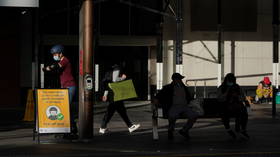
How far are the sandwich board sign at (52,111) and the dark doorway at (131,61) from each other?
62.2ft

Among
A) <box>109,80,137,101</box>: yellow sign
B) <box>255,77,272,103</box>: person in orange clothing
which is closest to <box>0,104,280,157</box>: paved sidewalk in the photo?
<box>109,80,137,101</box>: yellow sign

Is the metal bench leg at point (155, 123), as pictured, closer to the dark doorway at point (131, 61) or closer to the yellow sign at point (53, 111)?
the yellow sign at point (53, 111)

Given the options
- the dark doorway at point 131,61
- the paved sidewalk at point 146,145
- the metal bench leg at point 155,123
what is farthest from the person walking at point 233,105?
the dark doorway at point 131,61

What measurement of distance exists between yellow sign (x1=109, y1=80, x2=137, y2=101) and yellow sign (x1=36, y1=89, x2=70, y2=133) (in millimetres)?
2080

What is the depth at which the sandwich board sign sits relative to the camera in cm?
1284

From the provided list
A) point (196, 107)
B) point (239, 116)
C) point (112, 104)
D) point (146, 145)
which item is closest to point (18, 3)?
point (112, 104)

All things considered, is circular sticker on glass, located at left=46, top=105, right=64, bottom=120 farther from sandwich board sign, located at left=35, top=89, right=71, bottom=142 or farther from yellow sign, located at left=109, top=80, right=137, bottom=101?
yellow sign, located at left=109, top=80, right=137, bottom=101

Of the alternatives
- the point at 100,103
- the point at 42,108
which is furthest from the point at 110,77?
the point at 100,103

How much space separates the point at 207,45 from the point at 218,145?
2040cm

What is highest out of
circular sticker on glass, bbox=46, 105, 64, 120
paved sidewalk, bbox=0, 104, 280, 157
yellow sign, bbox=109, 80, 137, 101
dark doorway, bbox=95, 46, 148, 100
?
dark doorway, bbox=95, 46, 148, 100

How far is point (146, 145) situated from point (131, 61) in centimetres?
1993

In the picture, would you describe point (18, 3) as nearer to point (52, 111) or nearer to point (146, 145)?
point (52, 111)

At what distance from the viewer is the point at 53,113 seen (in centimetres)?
1292

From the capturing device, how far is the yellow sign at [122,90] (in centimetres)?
1494
